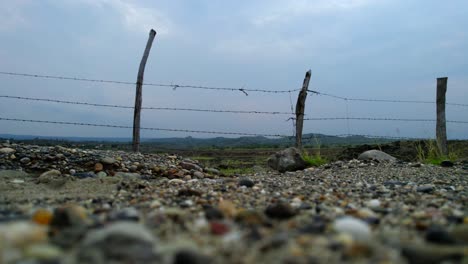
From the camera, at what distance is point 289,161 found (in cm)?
664

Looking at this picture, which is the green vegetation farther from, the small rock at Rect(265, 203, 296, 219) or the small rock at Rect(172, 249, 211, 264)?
the small rock at Rect(172, 249, 211, 264)

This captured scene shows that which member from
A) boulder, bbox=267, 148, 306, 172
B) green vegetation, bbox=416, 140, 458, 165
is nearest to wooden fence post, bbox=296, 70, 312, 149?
boulder, bbox=267, 148, 306, 172

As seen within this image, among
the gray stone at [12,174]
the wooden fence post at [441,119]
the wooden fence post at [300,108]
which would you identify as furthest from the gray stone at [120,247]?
the wooden fence post at [441,119]

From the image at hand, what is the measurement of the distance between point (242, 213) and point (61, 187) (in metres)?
2.62

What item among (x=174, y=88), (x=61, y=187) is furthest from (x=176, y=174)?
(x=174, y=88)

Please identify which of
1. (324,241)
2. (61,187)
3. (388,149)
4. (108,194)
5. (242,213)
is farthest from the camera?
(388,149)

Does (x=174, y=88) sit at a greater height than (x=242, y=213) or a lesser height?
greater

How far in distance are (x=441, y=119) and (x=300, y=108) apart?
3119 millimetres

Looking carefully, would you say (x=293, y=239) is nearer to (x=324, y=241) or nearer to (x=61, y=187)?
(x=324, y=241)

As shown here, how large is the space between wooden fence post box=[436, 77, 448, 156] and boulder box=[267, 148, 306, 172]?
305 centimetres

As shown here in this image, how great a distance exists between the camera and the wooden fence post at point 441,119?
6879 millimetres

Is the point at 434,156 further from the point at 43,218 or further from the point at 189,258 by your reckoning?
the point at 43,218

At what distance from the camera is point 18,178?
389 cm

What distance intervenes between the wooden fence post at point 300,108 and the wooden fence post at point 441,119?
2.93m
